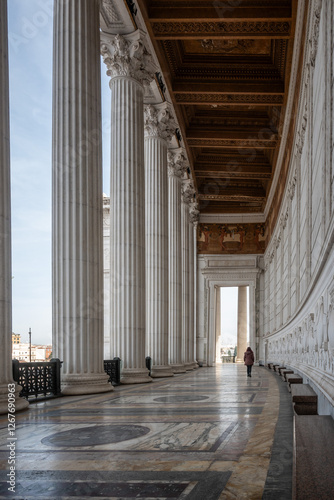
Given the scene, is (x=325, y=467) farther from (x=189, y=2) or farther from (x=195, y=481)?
(x=189, y=2)

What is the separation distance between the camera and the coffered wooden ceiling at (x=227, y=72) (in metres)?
19.4

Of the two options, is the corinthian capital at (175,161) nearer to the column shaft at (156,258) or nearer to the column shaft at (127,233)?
the column shaft at (156,258)

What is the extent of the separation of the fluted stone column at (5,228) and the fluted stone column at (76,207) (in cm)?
333

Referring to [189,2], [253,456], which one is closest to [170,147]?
[189,2]

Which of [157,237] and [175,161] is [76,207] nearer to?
[157,237]

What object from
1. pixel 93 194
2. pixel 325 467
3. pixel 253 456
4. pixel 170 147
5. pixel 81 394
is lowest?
pixel 81 394

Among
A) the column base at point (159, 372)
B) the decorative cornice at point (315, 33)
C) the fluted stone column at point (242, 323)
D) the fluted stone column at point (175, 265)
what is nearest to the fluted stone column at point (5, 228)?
the decorative cornice at point (315, 33)

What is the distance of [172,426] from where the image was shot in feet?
23.4

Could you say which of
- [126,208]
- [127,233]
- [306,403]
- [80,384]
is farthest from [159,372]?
[306,403]

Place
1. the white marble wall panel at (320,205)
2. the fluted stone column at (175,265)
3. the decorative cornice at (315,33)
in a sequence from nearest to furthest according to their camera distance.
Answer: the white marble wall panel at (320,205)
the decorative cornice at (315,33)
the fluted stone column at (175,265)

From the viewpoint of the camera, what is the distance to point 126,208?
17719 millimetres

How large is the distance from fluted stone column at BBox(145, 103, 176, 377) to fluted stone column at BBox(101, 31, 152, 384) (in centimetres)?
409

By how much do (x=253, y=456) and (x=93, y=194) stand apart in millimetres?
9097

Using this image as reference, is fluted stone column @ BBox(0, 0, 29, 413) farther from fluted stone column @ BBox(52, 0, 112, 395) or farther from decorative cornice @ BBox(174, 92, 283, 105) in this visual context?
decorative cornice @ BBox(174, 92, 283, 105)
